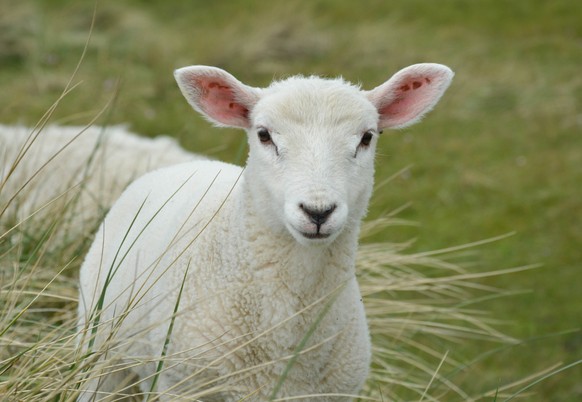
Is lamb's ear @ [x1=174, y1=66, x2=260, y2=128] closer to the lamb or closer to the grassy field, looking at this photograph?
the lamb

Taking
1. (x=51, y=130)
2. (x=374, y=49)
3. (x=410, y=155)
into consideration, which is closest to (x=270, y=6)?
(x=374, y=49)

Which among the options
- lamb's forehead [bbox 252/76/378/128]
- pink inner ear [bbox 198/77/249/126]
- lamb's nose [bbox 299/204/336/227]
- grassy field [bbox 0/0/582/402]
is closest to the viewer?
lamb's nose [bbox 299/204/336/227]

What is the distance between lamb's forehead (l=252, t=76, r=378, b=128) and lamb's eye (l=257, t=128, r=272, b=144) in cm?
3

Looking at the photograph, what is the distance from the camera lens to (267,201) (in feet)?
11.1

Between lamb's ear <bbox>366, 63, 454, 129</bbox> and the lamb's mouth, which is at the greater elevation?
lamb's ear <bbox>366, 63, 454, 129</bbox>

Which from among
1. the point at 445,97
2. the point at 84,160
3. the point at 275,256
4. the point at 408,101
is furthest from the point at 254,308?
the point at 445,97

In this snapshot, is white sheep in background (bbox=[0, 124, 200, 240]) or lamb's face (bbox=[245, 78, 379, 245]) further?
white sheep in background (bbox=[0, 124, 200, 240])

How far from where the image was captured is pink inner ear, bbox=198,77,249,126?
3.54 m

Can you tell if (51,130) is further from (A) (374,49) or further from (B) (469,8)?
(B) (469,8)

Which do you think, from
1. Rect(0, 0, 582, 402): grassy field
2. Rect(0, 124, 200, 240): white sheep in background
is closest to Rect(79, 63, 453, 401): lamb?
Rect(0, 124, 200, 240): white sheep in background

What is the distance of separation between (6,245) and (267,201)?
5.31 feet

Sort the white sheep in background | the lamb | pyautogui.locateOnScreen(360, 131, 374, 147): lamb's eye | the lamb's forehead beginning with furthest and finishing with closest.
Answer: the white sheep in background, pyautogui.locateOnScreen(360, 131, 374, 147): lamb's eye, the lamb's forehead, the lamb

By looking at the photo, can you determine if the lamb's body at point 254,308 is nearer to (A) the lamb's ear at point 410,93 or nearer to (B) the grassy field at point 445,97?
(A) the lamb's ear at point 410,93

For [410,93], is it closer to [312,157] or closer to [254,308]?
[312,157]
